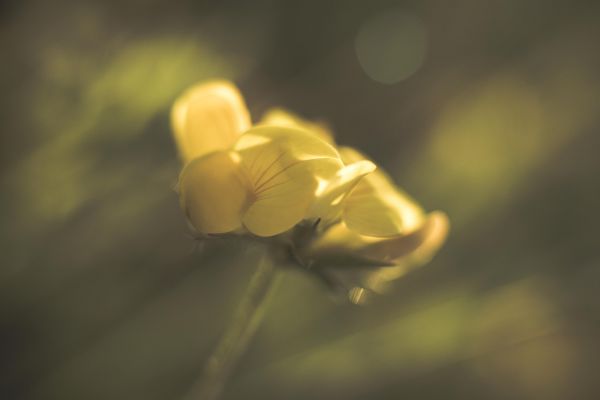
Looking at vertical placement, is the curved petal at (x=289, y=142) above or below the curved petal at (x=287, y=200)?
above

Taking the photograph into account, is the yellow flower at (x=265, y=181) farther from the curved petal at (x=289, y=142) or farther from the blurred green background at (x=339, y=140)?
the blurred green background at (x=339, y=140)

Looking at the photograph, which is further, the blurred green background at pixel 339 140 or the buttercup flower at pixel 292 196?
the blurred green background at pixel 339 140

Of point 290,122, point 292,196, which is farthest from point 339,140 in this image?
point 292,196

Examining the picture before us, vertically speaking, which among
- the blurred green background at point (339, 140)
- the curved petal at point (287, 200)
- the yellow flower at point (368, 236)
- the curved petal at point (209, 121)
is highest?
the curved petal at point (209, 121)

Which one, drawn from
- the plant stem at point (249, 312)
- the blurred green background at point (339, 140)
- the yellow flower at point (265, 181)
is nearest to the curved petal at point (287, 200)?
the yellow flower at point (265, 181)

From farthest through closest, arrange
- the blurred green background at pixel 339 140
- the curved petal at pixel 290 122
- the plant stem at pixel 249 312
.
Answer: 1. the blurred green background at pixel 339 140
2. the curved petal at pixel 290 122
3. the plant stem at pixel 249 312

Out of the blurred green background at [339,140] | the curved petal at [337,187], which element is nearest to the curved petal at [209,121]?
the curved petal at [337,187]

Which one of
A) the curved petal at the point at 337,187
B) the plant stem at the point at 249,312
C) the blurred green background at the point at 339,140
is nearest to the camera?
the curved petal at the point at 337,187

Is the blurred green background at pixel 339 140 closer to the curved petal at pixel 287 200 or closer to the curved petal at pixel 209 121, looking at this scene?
the curved petal at pixel 209 121

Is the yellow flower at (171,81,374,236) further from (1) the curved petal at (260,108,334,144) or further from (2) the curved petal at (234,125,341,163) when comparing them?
(1) the curved petal at (260,108,334,144)
